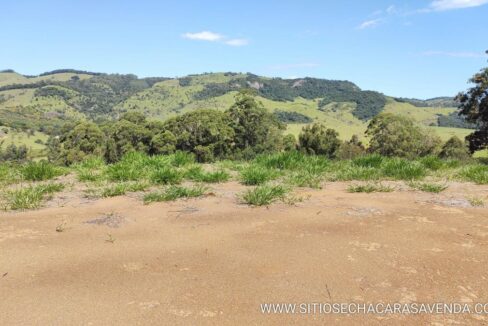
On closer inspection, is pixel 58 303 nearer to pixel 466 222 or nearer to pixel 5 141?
pixel 466 222

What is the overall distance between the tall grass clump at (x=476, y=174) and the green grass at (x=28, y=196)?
8.63 metres

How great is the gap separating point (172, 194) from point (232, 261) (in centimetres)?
296

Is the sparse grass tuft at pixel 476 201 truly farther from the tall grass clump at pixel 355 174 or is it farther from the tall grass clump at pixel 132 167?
the tall grass clump at pixel 132 167

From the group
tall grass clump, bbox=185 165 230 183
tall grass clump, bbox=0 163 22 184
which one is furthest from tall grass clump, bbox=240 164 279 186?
tall grass clump, bbox=0 163 22 184

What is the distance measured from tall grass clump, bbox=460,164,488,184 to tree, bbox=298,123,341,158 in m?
62.6

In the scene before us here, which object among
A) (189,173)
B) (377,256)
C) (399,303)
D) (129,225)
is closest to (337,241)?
(377,256)

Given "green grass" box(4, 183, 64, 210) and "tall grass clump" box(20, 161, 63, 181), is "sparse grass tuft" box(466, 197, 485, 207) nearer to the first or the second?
"green grass" box(4, 183, 64, 210)

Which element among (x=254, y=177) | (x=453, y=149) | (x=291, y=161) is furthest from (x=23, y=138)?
(x=254, y=177)

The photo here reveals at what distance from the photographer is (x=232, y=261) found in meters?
4.21

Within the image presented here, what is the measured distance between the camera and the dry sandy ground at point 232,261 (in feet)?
10.6

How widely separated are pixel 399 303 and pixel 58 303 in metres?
2.91

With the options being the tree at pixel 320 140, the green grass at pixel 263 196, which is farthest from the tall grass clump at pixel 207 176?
the tree at pixel 320 140

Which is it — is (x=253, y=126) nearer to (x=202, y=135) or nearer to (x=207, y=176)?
(x=202, y=135)

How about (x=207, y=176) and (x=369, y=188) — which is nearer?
(x=369, y=188)
